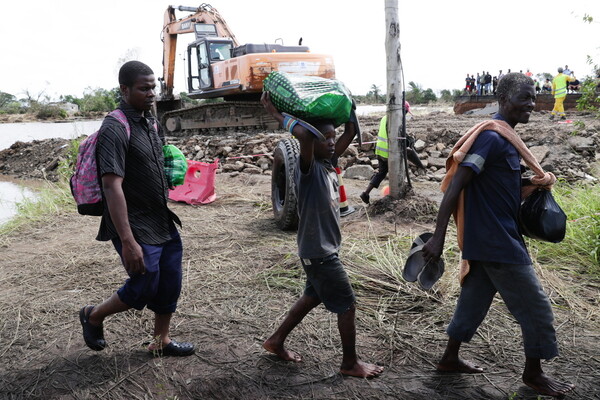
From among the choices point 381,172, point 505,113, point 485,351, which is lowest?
point 485,351

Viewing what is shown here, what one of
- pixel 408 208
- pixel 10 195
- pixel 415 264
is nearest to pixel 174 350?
pixel 415 264

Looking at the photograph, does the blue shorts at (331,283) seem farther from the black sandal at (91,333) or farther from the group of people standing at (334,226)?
the black sandal at (91,333)

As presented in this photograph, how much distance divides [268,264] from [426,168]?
264 inches

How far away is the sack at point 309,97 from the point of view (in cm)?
252

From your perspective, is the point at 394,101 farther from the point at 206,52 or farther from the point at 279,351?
the point at 206,52

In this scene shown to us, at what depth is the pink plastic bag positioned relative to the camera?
7629 mm

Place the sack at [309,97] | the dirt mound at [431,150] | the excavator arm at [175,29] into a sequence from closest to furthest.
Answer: the sack at [309,97], the dirt mound at [431,150], the excavator arm at [175,29]

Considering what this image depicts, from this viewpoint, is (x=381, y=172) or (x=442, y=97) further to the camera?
(x=442, y=97)

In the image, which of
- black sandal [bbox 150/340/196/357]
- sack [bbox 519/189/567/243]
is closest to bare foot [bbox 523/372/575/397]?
sack [bbox 519/189/567/243]

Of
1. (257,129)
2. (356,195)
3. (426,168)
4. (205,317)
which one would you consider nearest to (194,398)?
(205,317)

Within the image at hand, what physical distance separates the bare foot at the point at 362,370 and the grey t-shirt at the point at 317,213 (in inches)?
26.6

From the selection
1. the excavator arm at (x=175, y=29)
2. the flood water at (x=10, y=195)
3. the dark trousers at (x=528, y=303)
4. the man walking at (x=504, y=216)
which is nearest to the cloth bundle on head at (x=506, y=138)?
the man walking at (x=504, y=216)

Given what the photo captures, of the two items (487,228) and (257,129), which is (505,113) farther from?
(257,129)

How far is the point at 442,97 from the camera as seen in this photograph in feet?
150
